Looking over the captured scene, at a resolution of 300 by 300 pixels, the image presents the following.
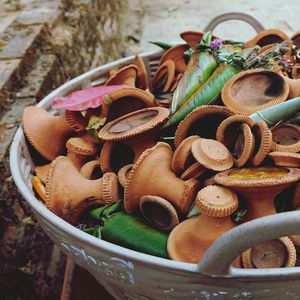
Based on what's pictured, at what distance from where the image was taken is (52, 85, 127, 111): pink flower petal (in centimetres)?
110

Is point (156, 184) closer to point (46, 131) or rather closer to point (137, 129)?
point (137, 129)

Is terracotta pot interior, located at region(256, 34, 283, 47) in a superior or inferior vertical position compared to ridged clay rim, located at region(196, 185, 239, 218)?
inferior

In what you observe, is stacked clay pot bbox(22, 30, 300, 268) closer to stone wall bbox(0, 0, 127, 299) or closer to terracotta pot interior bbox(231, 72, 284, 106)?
terracotta pot interior bbox(231, 72, 284, 106)

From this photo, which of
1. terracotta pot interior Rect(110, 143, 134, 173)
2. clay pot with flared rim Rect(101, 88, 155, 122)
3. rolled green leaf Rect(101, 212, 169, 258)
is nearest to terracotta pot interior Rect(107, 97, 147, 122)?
clay pot with flared rim Rect(101, 88, 155, 122)

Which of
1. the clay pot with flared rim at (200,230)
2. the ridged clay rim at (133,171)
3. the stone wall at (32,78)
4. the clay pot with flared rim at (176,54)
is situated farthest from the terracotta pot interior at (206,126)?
the stone wall at (32,78)

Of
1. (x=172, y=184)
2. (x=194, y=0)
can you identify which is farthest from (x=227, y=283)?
(x=194, y=0)

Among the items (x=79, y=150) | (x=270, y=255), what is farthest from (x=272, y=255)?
(x=79, y=150)

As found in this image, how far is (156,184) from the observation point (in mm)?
864

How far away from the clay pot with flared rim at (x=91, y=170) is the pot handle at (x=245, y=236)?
1.43 feet

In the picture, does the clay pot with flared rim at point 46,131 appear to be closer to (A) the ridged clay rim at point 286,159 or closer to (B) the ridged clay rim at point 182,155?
(B) the ridged clay rim at point 182,155

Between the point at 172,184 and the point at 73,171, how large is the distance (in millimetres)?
243

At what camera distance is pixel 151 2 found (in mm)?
3867

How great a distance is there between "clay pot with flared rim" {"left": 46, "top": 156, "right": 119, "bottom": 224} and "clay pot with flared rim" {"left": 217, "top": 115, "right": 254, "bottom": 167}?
249 mm

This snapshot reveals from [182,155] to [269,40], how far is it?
64cm
